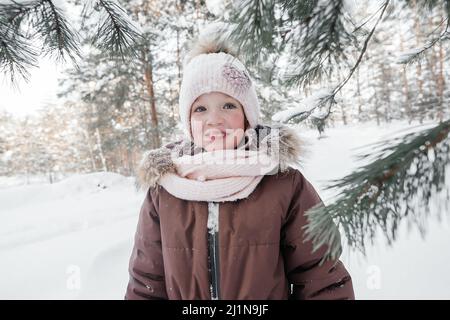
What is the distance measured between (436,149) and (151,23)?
30.8ft

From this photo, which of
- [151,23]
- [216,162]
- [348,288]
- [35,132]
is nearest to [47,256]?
[216,162]

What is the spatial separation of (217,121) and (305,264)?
910mm

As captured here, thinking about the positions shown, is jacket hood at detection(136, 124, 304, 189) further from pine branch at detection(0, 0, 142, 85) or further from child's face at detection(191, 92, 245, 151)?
pine branch at detection(0, 0, 142, 85)

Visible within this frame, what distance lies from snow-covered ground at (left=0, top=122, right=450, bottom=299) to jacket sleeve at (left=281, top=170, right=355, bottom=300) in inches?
5.7

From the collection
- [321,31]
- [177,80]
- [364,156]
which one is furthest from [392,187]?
[177,80]

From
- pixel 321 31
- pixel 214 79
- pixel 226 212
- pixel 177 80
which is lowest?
pixel 226 212

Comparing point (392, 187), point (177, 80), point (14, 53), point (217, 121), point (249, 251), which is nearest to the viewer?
point (392, 187)

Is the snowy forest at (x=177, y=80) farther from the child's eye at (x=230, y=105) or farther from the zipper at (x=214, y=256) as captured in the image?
the zipper at (x=214, y=256)

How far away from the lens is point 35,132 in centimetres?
3884

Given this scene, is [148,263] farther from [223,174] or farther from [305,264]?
[305,264]

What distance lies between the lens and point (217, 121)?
5.13 feet

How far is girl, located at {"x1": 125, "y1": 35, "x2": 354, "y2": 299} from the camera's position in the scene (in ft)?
4.76

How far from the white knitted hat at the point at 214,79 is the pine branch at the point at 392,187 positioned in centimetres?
109
